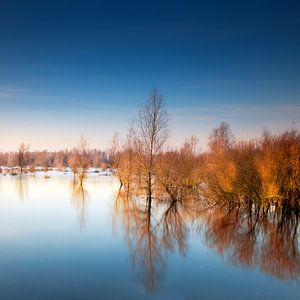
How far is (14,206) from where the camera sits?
51.3 ft

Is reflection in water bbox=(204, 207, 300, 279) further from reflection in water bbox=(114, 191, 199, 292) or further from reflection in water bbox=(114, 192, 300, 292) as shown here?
reflection in water bbox=(114, 191, 199, 292)

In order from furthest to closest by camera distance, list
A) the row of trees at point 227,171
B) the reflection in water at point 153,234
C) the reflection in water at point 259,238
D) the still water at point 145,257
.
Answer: the row of trees at point 227,171 → the reflection in water at point 259,238 → the reflection in water at point 153,234 → the still water at point 145,257

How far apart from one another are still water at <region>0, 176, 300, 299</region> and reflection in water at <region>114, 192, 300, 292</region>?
1.3 inches

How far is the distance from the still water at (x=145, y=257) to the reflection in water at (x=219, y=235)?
1.3 inches

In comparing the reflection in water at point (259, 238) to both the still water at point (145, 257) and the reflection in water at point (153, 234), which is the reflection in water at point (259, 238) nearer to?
the still water at point (145, 257)

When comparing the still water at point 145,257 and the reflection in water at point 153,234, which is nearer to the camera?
the still water at point 145,257

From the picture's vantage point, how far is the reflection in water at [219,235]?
24.6 ft

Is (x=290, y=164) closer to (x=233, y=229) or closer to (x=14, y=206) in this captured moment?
(x=233, y=229)

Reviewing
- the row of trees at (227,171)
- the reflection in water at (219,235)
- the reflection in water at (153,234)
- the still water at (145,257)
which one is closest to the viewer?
the still water at (145,257)

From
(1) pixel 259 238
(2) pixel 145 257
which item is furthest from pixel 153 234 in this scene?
(1) pixel 259 238

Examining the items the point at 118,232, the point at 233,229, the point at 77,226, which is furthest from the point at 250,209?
the point at 77,226

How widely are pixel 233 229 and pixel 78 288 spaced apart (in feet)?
23.2

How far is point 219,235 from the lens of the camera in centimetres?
1032

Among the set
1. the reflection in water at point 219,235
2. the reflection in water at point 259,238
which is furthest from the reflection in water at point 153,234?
the reflection in water at point 259,238
